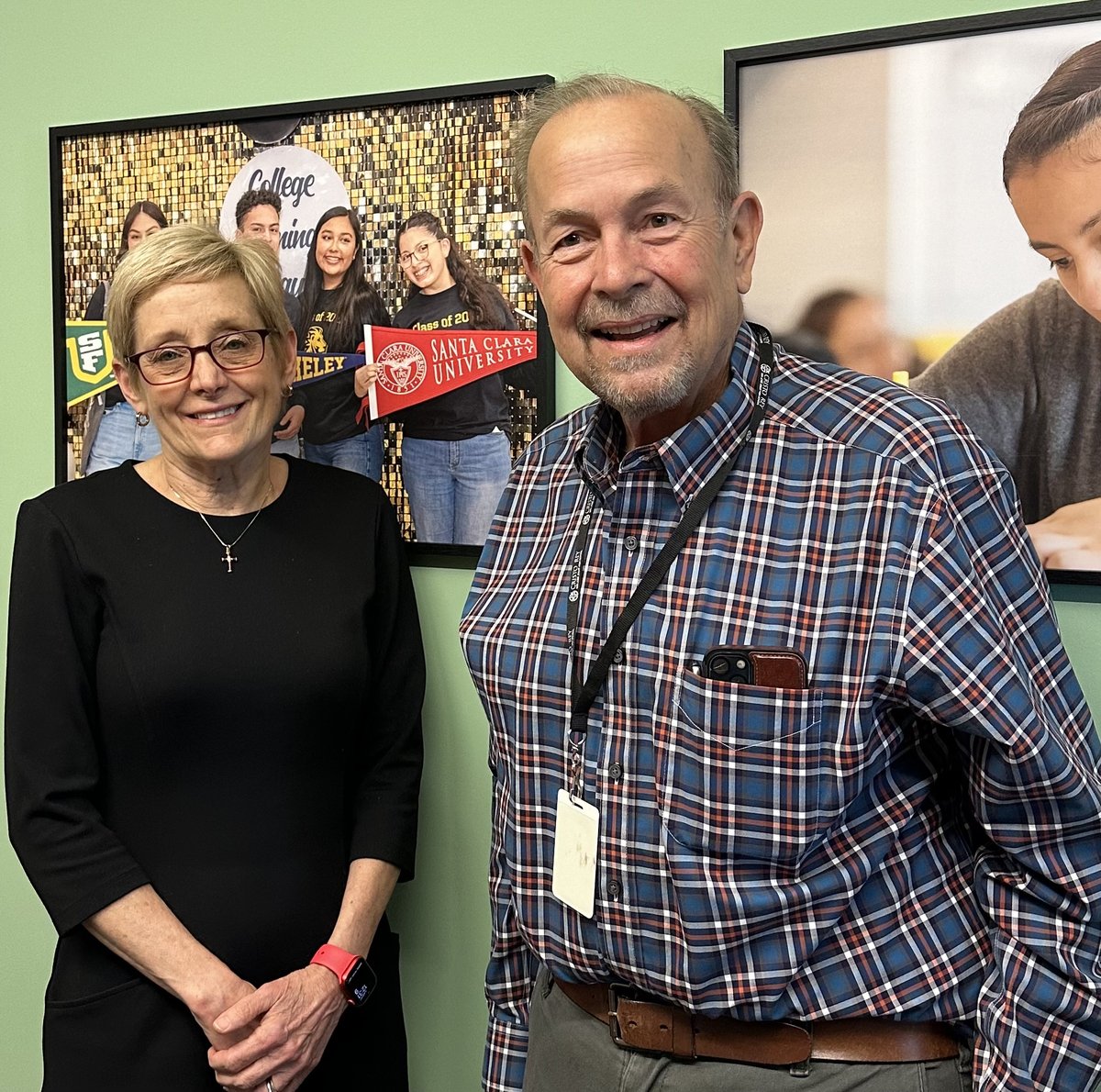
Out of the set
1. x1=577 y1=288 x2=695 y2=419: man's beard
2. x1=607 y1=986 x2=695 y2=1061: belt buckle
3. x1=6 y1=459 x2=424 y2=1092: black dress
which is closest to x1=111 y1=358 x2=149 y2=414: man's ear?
x1=6 y1=459 x2=424 y2=1092: black dress

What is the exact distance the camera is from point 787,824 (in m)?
1.15

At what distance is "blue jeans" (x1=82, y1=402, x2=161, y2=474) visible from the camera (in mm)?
2078

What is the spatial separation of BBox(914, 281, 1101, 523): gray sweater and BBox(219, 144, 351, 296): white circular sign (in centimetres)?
98

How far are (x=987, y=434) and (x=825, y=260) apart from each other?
1.01 ft

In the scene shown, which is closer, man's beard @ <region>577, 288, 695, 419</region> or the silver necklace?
man's beard @ <region>577, 288, 695, 419</region>

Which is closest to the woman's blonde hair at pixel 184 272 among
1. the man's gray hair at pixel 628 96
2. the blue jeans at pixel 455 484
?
the blue jeans at pixel 455 484

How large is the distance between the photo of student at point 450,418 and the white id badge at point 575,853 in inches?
26.4

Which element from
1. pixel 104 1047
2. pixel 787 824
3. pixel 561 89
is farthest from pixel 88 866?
pixel 561 89

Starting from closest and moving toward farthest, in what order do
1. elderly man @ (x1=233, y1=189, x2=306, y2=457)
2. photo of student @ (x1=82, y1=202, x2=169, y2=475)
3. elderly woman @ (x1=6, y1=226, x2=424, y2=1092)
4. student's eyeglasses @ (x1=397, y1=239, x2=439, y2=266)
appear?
elderly woman @ (x1=6, y1=226, x2=424, y2=1092) < student's eyeglasses @ (x1=397, y1=239, x2=439, y2=266) < elderly man @ (x1=233, y1=189, x2=306, y2=457) < photo of student @ (x1=82, y1=202, x2=169, y2=475)

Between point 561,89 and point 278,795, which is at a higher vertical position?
point 561,89

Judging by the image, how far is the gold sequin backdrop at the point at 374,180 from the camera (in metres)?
1.77

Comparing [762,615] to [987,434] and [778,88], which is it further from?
[778,88]

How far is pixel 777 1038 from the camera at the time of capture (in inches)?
46.8

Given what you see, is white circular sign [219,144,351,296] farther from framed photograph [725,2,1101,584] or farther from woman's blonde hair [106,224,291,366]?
framed photograph [725,2,1101,584]
